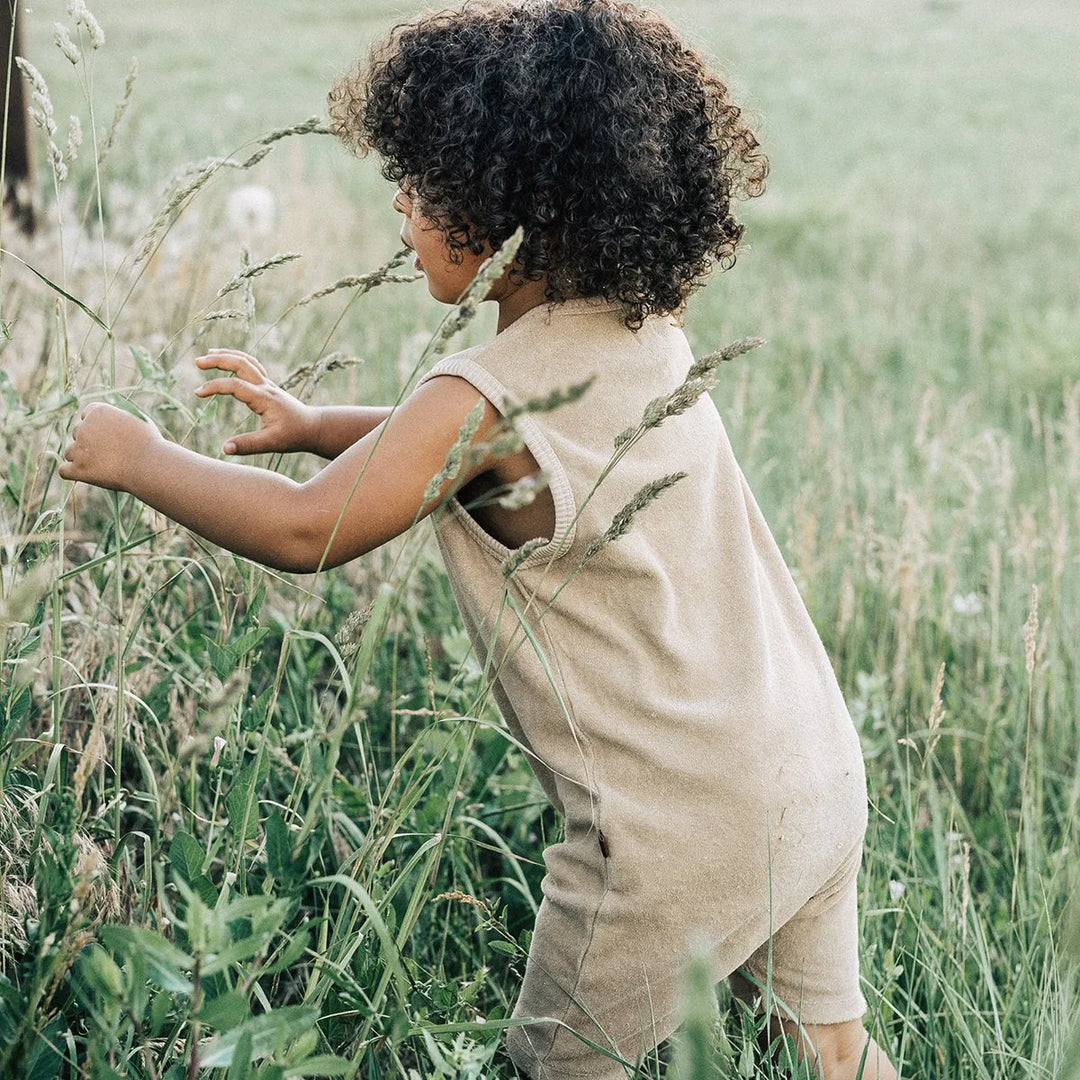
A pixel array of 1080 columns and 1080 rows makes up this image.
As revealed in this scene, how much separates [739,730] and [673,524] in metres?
0.26

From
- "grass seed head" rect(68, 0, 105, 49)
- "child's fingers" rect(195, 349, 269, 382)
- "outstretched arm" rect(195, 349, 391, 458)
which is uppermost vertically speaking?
"grass seed head" rect(68, 0, 105, 49)

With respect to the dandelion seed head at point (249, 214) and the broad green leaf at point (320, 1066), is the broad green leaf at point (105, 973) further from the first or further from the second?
the dandelion seed head at point (249, 214)

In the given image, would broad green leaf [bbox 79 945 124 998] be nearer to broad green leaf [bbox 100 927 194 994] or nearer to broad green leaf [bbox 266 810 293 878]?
broad green leaf [bbox 100 927 194 994]

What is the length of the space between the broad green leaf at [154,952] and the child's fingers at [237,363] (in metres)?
0.78

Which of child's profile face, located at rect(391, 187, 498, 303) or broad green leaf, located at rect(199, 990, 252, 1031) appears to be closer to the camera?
broad green leaf, located at rect(199, 990, 252, 1031)

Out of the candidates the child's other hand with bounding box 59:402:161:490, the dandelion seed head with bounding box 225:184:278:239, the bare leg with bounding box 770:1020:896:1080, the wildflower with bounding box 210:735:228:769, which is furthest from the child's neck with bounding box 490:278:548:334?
the dandelion seed head with bounding box 225:184:278:239

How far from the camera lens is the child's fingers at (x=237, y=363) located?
154cm

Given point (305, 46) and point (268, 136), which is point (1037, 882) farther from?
point (305, 46)

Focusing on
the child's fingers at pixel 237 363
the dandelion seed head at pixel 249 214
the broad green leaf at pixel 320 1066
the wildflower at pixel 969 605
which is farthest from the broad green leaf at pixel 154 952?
the dandelion seed head at pixel 249 214

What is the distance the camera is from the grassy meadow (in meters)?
1.14

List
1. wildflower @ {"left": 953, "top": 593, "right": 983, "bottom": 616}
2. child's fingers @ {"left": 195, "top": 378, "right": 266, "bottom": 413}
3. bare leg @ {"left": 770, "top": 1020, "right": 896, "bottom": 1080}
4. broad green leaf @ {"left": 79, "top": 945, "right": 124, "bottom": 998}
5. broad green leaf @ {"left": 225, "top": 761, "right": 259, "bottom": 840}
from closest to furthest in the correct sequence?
1. broad green leaf @ {"left": 79, "top": 945, "right": 124, "bottom": 998}
2. broad green leaf @ {"left": 225, "top": 761, "right": 259, "bottom": 840}
3. child's fingers @ {"left": 195, "top": 378, "right": 266, "bottom": 413}
4. bare leg @ {"left": 770, "top": 1020, "right": 896, "bottom": 1080}
5. wildflower @ {"left": 953, "top": 593, "right": 983, "bottom": 616}

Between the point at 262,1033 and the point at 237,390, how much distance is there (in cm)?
80

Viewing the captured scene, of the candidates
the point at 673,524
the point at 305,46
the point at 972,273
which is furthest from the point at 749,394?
the point at 305,46

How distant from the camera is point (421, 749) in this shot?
127 centimetres
